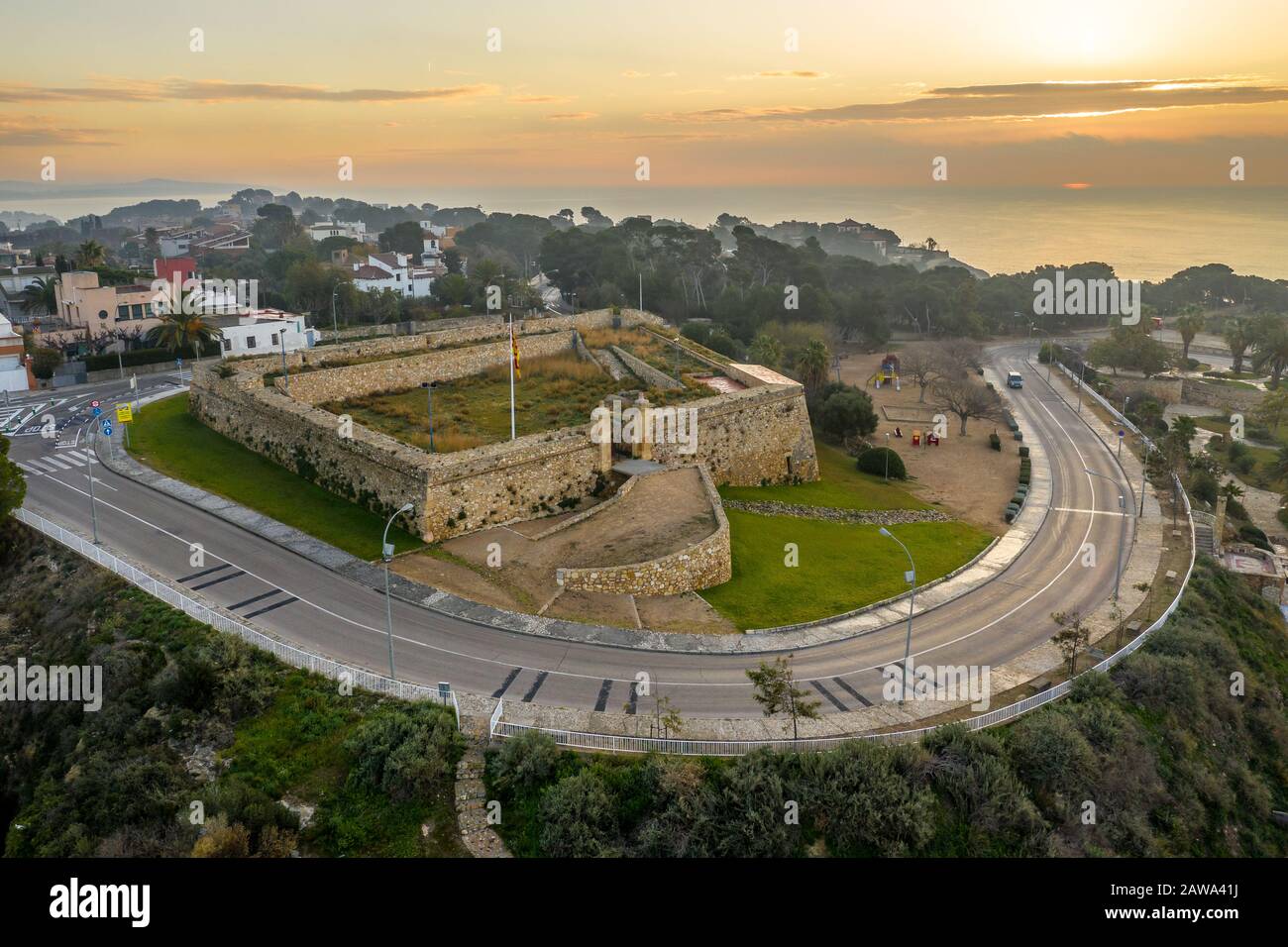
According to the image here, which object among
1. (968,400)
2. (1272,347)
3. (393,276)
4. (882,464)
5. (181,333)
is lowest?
(882,464)

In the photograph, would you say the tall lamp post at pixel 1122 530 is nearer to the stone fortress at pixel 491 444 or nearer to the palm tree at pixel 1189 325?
the stone fortress at pixel 491 444

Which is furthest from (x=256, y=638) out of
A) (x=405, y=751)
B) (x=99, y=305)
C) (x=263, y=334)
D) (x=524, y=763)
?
(x=99, y=305)

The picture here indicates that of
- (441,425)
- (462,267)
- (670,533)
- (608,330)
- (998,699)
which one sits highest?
(462,267)

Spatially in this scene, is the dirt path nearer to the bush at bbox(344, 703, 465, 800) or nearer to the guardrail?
the guardrail

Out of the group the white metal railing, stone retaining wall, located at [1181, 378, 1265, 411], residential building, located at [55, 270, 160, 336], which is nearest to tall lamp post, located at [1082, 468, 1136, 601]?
the white metal railing

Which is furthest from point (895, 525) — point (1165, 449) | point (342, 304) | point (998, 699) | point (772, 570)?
point (342, 304)

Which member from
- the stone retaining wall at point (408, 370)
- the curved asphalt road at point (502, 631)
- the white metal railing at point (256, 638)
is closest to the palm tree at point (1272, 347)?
the curved asphalt road at point (502, 631)

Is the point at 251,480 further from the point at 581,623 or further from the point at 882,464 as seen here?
the point at 882,464
